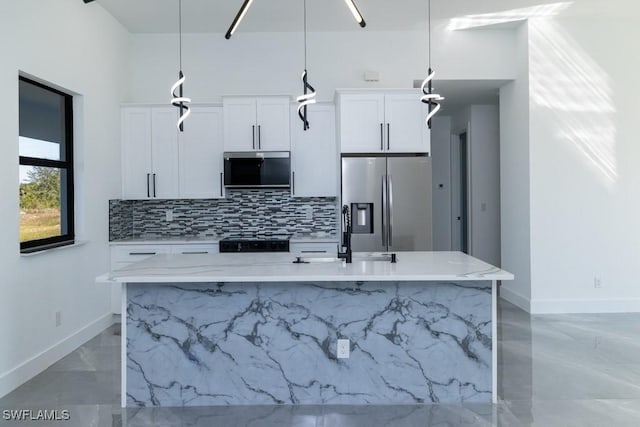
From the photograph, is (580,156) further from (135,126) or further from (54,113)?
(54,113)

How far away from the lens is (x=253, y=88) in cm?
590

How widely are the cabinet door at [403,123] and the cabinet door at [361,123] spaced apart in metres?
0.10

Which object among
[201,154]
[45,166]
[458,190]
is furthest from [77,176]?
[458,190]

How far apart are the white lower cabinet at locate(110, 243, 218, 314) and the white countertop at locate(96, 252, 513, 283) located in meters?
1.78

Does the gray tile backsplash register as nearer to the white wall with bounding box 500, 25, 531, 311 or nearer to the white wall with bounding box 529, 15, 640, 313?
the white wall with bounding box 500, 25, 531, 311

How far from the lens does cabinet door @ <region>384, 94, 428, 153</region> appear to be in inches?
210

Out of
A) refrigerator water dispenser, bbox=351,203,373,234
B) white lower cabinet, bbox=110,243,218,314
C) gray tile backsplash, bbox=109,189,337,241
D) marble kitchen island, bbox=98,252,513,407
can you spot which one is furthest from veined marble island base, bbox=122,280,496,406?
gray tile backsplash, bbox=109,189,337,241

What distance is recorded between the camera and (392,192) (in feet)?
17.0

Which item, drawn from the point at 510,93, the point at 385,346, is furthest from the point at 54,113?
the point at 510,93

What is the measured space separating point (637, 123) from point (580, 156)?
2.33ft

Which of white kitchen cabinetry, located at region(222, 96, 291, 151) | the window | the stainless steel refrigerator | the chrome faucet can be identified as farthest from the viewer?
white kitchen cabinetry, located at region(222, 96, 291, 151)

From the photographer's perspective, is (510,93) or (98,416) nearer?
(98,416)

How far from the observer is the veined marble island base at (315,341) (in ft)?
10.4

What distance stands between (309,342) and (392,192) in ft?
7.79
